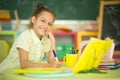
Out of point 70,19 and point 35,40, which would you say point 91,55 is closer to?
point 35,40

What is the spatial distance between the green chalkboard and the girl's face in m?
2.77

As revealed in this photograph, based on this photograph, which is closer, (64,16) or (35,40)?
(35,40)

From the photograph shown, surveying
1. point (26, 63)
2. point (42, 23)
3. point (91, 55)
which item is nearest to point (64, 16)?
point (42, 23)

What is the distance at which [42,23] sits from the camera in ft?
6.98

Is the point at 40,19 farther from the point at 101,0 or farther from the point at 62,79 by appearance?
the point at 101,0

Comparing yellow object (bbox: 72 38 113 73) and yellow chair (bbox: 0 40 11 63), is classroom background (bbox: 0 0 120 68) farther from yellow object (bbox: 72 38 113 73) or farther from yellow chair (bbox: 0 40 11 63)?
yellow object (bbox: 72 38 113 73)

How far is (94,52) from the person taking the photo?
4.95 feet

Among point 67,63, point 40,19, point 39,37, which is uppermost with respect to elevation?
point 40,19

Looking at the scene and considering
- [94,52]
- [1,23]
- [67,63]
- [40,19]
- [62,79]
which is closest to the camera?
[62,79]

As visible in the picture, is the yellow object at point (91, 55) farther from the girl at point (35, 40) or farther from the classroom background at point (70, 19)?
the classroom background at point (70, 19)

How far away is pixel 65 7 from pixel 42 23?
2.90 meters

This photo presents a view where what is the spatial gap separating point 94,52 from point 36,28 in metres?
0.77

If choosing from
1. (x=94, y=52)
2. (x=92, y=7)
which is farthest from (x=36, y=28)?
(x=92, y=7)

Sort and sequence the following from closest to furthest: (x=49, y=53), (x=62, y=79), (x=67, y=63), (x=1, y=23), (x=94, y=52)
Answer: (x=62, y=79) → (x=94, y=52) → (x=67, y=63) → (x=49, y=53) → (x=1, y=23)
